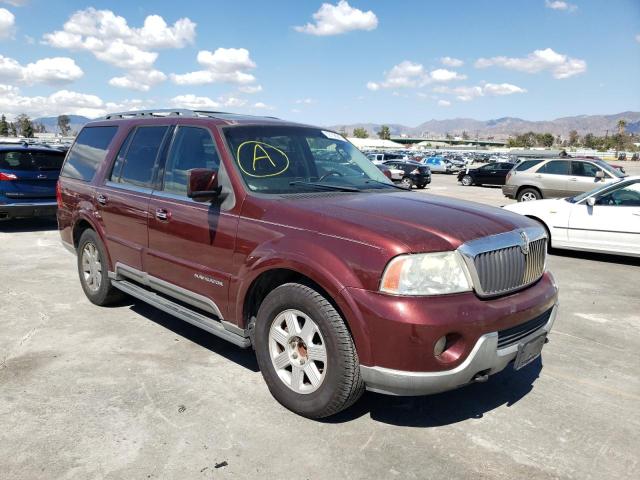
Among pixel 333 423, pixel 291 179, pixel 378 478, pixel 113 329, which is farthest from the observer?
pixel 113 329

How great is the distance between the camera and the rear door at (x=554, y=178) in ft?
54.1

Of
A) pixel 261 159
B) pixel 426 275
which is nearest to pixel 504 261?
pixel 426 275

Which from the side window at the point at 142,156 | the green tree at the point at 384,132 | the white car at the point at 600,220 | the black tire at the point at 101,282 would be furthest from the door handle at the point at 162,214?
the green tree at the point at 384,132

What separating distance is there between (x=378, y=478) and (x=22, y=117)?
4347 inches

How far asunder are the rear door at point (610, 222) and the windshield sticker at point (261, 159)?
6.31 meters

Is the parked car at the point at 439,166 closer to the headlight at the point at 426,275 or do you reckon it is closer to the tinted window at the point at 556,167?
the tinted window at the point at 556,167

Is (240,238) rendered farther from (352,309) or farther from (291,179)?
(352,309)

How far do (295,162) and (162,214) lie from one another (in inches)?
44.4

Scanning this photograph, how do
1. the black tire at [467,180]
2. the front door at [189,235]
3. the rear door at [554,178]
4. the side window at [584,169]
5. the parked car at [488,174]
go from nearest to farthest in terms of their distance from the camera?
the front door at [189,235] < the side window at [584,169] < the rear door at [554,178] < the parked car at [488,174] < the black tire at [467,180]

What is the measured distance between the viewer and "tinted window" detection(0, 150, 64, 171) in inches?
386

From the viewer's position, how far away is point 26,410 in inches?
131

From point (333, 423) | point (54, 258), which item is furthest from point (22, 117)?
point (333, 423)

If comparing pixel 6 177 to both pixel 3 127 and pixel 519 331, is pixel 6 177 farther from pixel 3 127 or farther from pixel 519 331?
pixel 3 127

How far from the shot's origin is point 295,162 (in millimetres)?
4051
